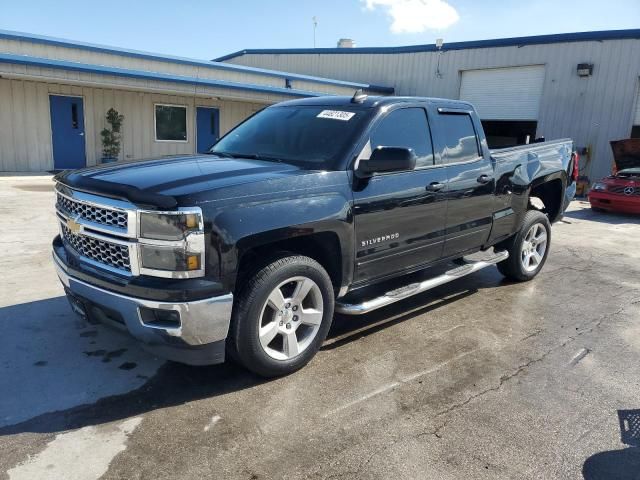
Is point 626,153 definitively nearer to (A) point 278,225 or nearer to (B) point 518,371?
(B) point 518,371

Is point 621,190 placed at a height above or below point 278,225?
below

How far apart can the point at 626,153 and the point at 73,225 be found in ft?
49.1

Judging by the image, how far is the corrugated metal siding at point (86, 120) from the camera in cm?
1459

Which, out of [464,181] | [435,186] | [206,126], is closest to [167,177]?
[435,186]

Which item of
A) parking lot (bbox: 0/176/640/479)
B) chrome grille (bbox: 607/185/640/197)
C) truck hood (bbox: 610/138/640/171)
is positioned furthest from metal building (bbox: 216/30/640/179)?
parking lot (bbox: 0/176/640/479)

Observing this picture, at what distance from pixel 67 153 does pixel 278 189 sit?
1488 centimetres

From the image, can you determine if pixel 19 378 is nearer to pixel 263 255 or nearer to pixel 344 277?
pixel 263 255

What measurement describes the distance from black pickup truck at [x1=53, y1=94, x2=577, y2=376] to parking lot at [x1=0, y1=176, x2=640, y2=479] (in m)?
0.38

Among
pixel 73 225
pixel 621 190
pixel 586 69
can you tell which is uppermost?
pixel 586 69

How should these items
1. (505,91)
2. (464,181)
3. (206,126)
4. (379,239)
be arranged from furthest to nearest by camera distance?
(505,91), (206,126), (464,181), (379,239)

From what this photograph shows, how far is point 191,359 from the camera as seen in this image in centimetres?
311

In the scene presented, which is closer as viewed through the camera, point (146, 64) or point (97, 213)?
point (97, 213)

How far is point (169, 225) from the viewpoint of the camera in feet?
9.57

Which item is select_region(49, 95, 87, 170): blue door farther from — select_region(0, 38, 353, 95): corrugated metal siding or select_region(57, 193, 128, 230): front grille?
select_region(57, 193, 128, 230): front grille
